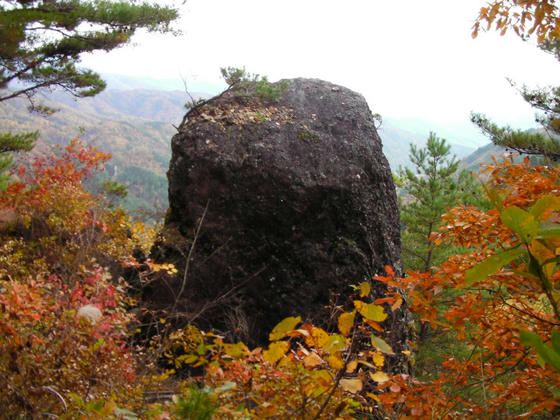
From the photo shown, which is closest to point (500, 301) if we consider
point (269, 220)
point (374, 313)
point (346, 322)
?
point (346, 322)

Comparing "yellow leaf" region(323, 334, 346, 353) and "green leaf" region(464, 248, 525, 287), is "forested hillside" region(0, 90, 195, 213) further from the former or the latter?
"green leaf" region(464, 248, 525, 287)

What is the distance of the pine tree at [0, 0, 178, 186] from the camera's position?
7211mm

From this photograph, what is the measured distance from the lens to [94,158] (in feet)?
28.5

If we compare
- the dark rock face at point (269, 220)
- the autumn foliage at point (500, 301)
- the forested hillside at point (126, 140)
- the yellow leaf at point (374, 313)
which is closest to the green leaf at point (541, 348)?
the autumn foliage at point (500, 301)

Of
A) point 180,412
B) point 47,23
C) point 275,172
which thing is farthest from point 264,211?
point 47,23

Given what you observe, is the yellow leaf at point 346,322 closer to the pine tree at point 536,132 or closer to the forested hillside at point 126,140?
the pine tree at point 536,132

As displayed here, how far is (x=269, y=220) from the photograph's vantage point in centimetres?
533

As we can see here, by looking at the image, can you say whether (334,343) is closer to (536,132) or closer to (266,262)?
(266,262)

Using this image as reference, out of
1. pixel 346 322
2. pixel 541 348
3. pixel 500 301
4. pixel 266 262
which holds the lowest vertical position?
pixel 266 262

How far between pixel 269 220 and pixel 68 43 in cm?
568

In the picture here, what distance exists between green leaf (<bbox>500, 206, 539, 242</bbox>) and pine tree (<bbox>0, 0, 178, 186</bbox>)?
7.55 metres

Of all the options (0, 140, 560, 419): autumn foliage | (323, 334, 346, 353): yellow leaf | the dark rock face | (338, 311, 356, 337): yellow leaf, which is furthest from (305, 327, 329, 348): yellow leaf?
the dark rock face

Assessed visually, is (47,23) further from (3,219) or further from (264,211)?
(264,211)

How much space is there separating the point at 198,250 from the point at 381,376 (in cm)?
439
